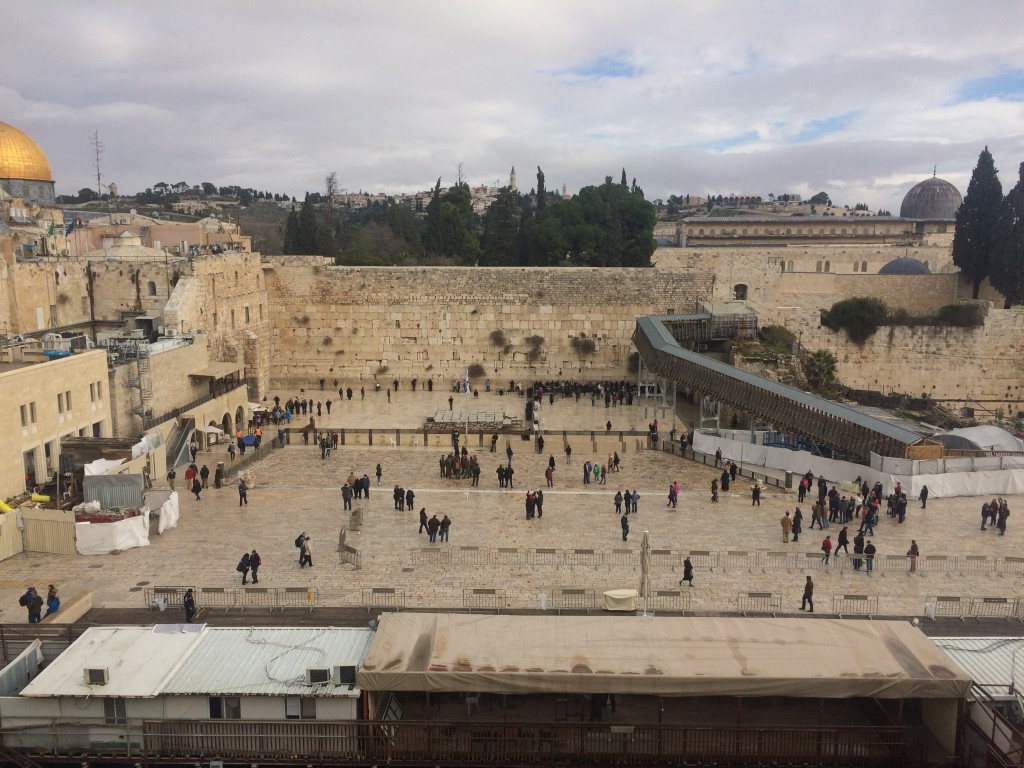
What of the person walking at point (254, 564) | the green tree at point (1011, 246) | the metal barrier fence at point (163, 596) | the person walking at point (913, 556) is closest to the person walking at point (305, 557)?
the person walking at point (254, 564)

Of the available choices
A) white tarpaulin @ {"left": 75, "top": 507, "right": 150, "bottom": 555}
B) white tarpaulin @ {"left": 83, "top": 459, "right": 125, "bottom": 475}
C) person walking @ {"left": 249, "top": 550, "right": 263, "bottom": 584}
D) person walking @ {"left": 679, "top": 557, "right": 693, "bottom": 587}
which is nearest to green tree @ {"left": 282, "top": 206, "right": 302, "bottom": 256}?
white tarpaulin @ {"left": 83, "top": 459, "right": 125, "bottom": 475}

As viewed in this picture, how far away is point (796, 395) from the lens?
18.6m

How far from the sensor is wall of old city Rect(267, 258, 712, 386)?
30656 millimetres

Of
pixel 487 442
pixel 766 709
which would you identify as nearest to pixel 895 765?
pixel 766 709

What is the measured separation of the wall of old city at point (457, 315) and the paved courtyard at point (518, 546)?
11.9 meters

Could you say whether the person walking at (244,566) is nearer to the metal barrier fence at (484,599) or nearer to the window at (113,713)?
the metal barrier fence at (484,599)

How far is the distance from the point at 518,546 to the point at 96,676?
23.5ft

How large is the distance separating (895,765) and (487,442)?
14520mm

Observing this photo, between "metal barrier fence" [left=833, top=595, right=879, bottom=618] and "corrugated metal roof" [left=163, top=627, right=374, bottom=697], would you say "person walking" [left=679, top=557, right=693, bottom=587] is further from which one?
"corrugated metal roof" [left=163, top=627, right=374, bottom=697]

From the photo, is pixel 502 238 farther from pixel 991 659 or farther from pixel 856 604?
pixel 991 659

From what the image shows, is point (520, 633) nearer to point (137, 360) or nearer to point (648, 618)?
point (648, 618)

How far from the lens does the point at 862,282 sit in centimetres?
3238

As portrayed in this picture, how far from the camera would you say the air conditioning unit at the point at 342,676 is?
8297mm

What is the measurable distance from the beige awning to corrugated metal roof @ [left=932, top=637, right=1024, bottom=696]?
1809 centimetres
